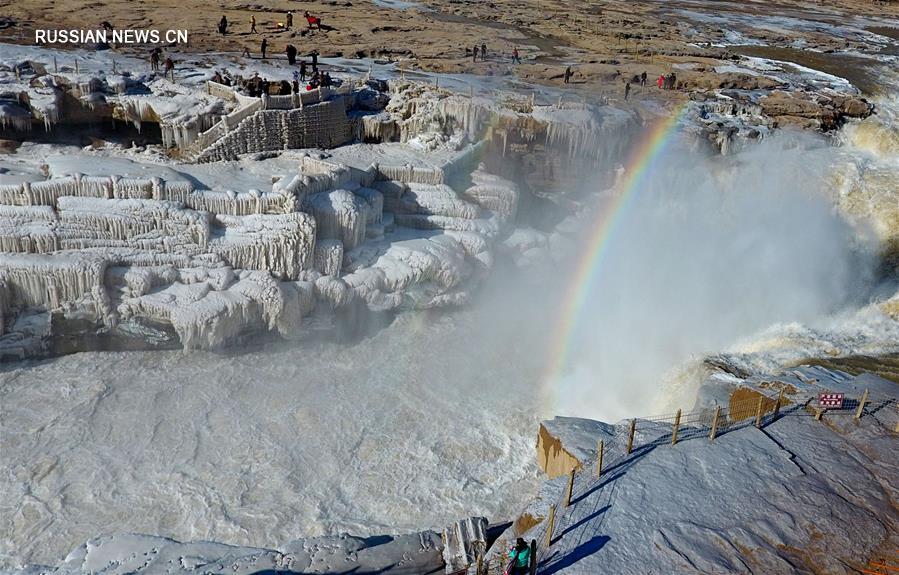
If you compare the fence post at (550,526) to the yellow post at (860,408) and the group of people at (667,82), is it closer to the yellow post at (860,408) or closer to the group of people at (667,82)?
the yellow post at (860,408)

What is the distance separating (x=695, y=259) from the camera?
971 inches

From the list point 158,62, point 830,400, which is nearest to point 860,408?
point 830,400

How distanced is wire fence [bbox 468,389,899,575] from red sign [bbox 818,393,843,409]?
4.0 inches

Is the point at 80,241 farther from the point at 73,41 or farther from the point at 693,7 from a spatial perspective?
the point at 693,7

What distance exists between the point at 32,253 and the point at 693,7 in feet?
200

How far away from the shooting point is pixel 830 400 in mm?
14203

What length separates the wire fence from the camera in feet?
35.7

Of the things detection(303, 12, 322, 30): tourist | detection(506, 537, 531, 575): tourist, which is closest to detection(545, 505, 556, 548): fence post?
detection(506, 537, 531, 575): tourist

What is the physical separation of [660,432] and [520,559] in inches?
193

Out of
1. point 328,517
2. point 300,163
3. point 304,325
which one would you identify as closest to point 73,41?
point 300,163

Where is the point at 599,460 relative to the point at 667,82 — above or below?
below

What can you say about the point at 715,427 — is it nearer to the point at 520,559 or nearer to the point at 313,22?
the point at 520,559

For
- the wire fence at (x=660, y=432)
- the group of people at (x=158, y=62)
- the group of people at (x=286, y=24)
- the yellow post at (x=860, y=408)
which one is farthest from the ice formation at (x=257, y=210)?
the group of people at (x=286, y=24)

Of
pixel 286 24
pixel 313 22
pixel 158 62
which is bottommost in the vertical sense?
pixel 158 62
